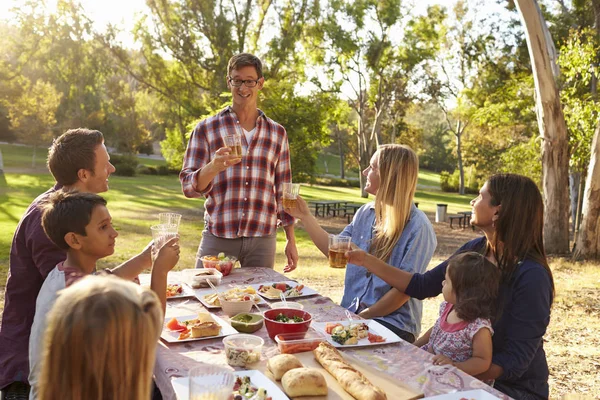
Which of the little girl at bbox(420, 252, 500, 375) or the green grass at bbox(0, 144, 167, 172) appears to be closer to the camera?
the little girl at bbox(420, 252, 500, 375)

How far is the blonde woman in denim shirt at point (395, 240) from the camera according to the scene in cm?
359

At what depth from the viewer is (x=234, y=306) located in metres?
3.11

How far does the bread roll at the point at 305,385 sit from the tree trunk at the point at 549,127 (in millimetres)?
10604

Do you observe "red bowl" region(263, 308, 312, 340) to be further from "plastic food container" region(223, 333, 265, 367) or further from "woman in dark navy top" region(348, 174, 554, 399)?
"woman in dark navy top" region(348, 174, 554, 399)

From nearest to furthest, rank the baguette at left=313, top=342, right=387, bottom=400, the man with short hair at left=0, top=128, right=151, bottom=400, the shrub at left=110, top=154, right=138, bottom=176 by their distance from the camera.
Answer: the baguette at left=313, top=342, right=387, bottom=400 → the man with short hair at left=0, top=128, right=151, bottom=400 → the shrub at left=110, top=154, right=138, bottom=176

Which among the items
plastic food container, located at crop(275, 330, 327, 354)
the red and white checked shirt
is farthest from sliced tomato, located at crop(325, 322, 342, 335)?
the red and white checked shirt

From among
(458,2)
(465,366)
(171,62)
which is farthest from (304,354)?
(458,2)

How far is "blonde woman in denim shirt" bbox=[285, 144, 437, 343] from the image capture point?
3594 mm

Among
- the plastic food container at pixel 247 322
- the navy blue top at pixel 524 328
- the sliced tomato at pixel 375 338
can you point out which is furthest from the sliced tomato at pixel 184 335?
the navy blue top at pixel 524 328

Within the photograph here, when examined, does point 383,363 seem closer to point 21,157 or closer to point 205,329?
point 205,329

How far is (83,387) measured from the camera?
128cm

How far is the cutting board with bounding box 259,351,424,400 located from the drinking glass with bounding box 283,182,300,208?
138cm

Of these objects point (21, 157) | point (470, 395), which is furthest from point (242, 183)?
point (21, 157)

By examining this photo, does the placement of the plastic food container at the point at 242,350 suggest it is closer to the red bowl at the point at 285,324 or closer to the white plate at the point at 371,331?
the red bowl at the point at 285,324
